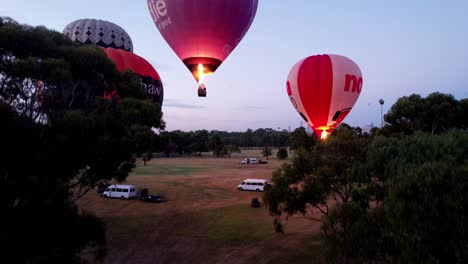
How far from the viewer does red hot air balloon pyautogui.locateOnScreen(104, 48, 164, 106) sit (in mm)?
21125

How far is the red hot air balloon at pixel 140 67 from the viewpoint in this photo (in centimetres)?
2112

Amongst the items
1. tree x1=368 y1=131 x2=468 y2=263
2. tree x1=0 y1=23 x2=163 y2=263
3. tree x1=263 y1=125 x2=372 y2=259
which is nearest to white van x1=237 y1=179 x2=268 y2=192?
tree x1=263 y1=125 x2=372 y2=259

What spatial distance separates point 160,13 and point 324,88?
1442 centimetres

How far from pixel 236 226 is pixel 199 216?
3.43 meters

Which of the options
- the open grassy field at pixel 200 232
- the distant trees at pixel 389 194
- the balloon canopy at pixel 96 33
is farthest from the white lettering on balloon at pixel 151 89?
the distant trees at pixel 389 194

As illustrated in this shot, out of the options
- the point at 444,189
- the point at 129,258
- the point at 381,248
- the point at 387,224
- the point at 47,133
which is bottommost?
the point at 129,258

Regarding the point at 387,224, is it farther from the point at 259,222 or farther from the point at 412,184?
the point at 259,222

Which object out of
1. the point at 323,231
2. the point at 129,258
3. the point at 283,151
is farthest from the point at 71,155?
the point at 283,151

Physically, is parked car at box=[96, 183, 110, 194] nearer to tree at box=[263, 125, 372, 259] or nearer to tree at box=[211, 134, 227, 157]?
tree at box=[263, 125, 372, 259]

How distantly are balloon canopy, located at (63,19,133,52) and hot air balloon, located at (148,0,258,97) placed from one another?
17.6ft

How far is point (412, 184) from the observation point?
888 cm

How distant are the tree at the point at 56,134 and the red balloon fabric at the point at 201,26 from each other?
503 cm

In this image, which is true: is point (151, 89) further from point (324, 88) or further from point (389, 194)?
point (389, 194)

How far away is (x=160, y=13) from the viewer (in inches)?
800
